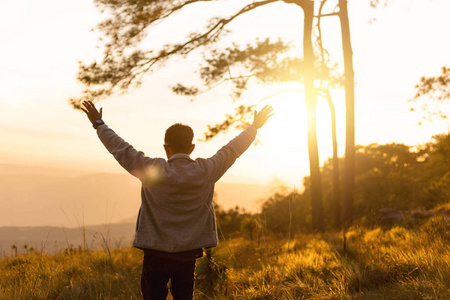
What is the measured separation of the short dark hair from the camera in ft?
8.67

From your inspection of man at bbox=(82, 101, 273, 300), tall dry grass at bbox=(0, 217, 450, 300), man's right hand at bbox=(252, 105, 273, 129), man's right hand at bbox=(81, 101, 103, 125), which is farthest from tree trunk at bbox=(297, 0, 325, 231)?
man's right hand at bbox=(81, 101, 103, 125)

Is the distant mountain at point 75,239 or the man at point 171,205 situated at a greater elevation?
the man at point 171,205

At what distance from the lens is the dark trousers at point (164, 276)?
2588 millimetres

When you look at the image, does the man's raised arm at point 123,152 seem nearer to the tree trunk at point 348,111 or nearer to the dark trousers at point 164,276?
the dark trousers at point 164,276

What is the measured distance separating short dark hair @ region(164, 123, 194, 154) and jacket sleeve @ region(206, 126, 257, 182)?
18 centimetres

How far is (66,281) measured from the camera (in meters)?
4.91

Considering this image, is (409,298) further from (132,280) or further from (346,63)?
(346,63)

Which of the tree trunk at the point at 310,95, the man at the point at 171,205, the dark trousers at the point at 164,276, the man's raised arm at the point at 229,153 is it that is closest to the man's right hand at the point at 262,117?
the man's raised arm at the point at 229,153

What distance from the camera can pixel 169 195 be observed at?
2.57m

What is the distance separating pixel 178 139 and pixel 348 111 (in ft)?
32.6

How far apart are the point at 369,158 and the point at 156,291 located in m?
28.9

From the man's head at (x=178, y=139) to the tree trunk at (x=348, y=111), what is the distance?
981cm

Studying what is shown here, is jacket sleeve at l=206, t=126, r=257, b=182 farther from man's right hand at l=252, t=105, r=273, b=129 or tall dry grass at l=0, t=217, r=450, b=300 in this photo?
tall dry grass at l=0, t=217, r=450, b=300

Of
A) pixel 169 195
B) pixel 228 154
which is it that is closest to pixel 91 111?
pixel 169 195
